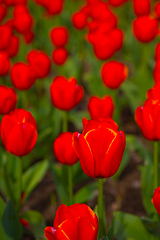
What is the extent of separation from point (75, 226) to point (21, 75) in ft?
3.12

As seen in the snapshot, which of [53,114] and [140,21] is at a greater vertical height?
[140,21]

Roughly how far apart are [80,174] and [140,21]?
40.3 inches

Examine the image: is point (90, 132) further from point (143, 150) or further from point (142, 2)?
point (142, 2)

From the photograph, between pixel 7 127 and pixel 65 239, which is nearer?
pixel 65 239

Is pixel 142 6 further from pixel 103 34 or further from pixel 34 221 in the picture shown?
pixel 34 221

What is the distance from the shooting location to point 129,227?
110 cm

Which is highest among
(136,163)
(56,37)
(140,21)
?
(140,21)

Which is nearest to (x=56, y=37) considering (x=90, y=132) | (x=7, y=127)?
(x=7, y=127)

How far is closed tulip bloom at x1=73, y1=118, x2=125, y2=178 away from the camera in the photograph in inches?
27.3

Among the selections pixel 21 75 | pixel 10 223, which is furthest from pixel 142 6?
pixel 10 223

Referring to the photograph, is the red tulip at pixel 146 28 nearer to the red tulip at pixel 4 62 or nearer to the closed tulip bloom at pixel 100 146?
the red tulip at pixel 4 62

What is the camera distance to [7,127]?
3.03 ft

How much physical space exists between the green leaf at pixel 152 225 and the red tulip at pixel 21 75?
0.81 m

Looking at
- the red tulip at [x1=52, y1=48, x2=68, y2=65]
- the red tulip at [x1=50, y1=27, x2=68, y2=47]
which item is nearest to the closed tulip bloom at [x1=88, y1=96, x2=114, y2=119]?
the red tulip at [x1=52, y1=48, x2=68, y2=65]
